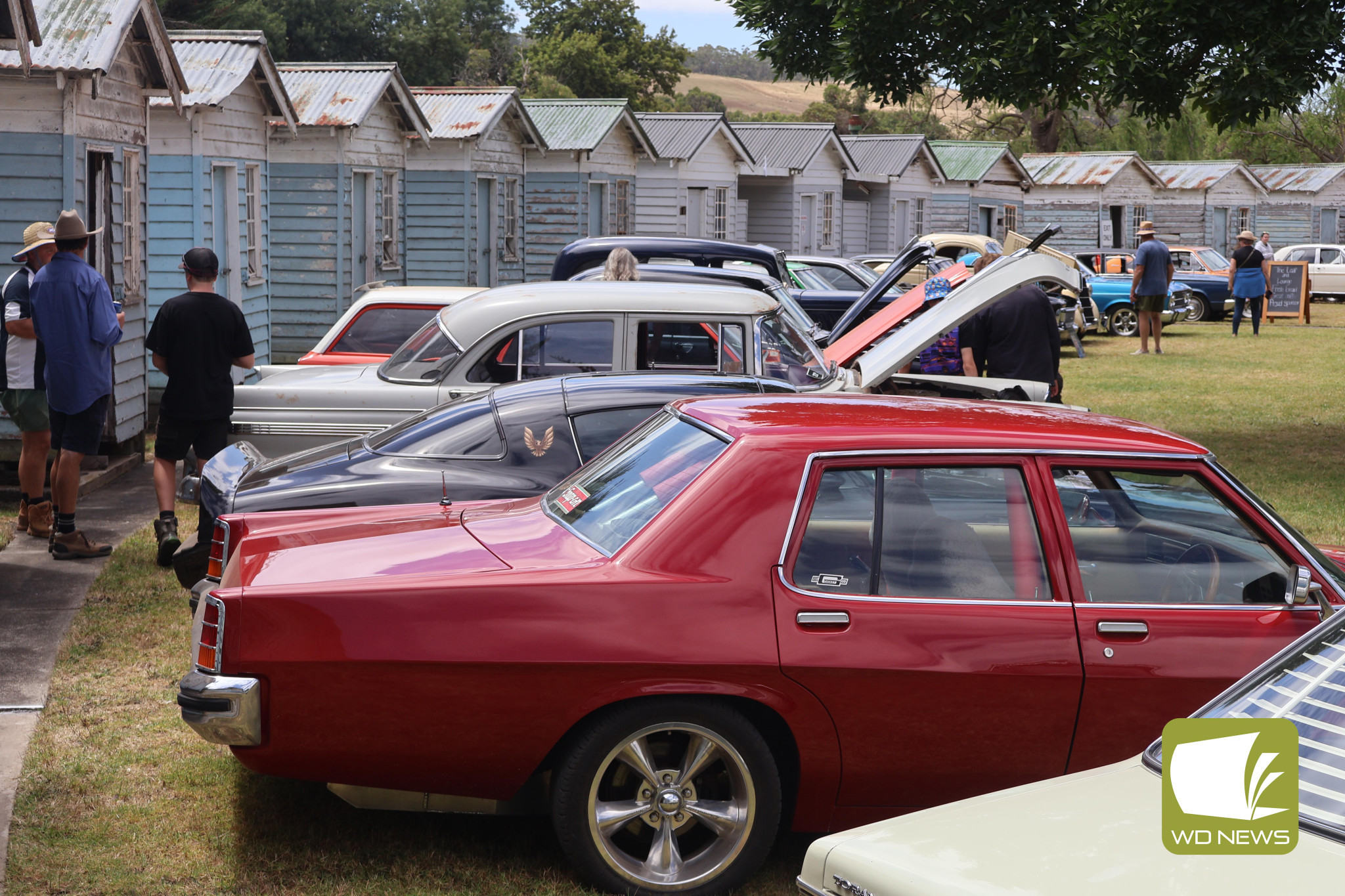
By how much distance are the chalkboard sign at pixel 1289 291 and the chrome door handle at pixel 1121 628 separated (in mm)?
30211

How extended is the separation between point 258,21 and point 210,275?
50.1 meters

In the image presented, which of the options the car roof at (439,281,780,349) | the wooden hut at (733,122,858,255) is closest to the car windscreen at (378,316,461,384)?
the car roof at (439,281,780,349)

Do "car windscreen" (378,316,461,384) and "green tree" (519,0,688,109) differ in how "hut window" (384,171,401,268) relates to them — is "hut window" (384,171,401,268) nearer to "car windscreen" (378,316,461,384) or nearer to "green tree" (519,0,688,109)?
"car windscreen" (378,316,461,384)

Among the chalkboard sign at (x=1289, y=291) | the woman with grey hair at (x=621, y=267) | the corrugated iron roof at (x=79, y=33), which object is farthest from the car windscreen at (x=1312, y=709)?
the chalkboard sign at (x=1289, y=291)

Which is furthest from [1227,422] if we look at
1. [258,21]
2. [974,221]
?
[258,21]

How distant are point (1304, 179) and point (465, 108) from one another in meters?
39.3

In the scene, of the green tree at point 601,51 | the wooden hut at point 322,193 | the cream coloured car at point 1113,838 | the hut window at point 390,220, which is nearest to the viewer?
the cream coloured car at point 1113,838

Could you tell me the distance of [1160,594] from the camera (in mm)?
4219

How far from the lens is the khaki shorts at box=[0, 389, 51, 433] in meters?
8.27

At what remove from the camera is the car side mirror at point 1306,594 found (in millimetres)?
4141

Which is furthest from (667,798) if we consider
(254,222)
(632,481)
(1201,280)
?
(1201,280)

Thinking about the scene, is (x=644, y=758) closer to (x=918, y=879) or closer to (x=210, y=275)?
(x=918, y=879)

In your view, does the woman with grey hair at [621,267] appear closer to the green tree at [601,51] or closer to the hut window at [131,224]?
the hut window at [131,224]

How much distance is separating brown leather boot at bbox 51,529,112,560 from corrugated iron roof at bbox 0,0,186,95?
153 inches
